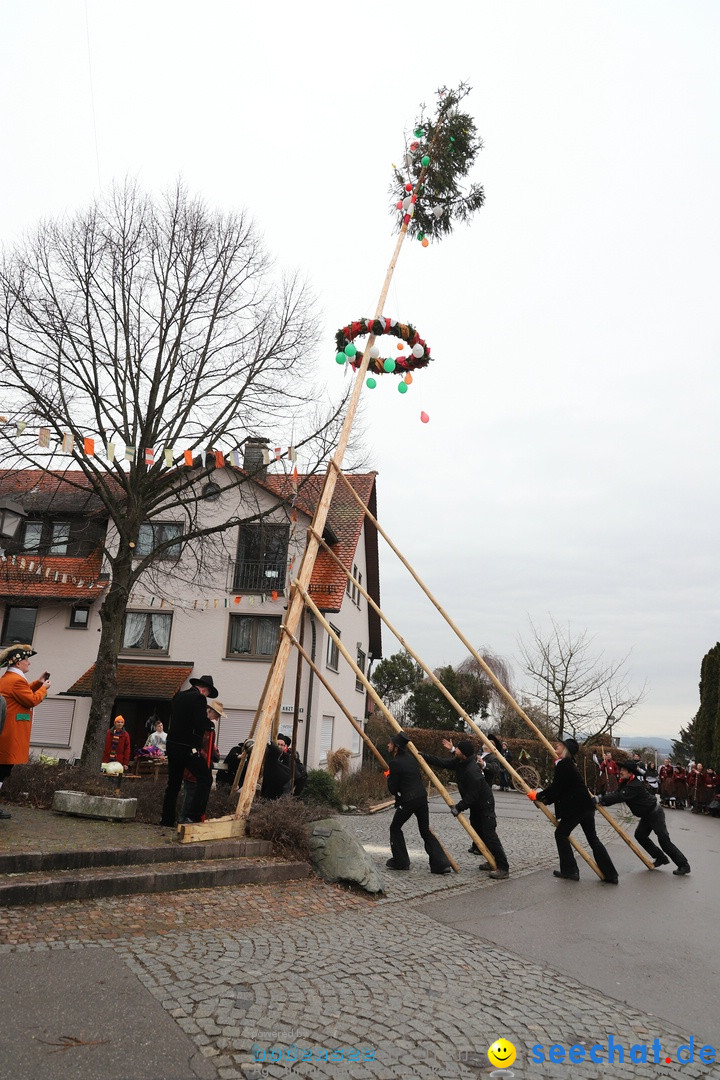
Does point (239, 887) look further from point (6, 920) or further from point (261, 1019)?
point (261, 1019)

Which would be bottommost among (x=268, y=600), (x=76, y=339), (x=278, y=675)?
(x=278, y=675)

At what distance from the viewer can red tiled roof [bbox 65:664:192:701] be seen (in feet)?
69.0

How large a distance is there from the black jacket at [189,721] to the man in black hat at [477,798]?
2750mm

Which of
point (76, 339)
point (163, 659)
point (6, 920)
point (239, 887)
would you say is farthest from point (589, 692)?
point (6, 920)

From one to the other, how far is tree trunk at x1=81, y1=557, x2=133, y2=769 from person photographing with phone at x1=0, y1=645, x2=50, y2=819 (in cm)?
695

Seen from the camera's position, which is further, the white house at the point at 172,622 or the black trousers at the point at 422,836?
the white house at the point at 172,622

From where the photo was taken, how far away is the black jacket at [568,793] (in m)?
9.25

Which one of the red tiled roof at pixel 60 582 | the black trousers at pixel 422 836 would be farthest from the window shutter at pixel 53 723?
the black trousers at pixel 422 836

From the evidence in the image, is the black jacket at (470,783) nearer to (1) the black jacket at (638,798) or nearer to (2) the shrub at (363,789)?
(1) the black jacket at (638,798)

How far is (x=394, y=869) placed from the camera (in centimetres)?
902

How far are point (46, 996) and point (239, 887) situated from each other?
9.93 ft

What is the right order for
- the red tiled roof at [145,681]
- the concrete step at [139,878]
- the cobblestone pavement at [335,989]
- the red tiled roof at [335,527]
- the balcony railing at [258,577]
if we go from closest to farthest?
the cobblestone pavement at [335,989], the concrete step at [139,878], the red tiled roof at [145,681], the red tiled roof at [335,527], the balcony railing at [258,577]

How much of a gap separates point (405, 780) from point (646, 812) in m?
3.58

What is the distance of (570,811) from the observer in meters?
9.28
